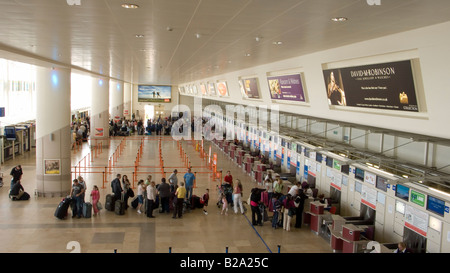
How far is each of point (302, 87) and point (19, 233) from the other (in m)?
9.32

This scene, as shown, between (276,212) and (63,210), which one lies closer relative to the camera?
(276,212)

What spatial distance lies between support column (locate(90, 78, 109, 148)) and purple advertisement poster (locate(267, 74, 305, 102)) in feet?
58.2

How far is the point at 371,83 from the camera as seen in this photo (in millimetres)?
8883

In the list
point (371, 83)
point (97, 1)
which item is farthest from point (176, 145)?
point (97, 1)

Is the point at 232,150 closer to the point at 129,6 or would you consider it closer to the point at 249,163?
the point at 249,163

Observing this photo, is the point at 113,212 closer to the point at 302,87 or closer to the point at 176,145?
the point at 302,87

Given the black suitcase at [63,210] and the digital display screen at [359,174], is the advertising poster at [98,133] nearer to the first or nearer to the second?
the black suitcase at [63,210]

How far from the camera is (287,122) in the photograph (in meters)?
18.4

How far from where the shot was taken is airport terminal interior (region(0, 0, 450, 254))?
644cm

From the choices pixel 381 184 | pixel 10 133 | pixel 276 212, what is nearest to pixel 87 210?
pixel 276 212

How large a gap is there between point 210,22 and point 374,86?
416 centimetres

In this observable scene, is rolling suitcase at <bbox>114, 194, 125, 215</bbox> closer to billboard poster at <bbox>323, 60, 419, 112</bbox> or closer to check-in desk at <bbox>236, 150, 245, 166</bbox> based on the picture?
billboard poster at <bbox>323, 60, 419, 112</bbox>

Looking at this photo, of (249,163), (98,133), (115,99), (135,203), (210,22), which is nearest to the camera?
(210,22)

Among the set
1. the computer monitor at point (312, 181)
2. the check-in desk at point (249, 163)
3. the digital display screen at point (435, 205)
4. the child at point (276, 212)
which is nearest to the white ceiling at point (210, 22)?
the digital display screen at point (435, 205)
